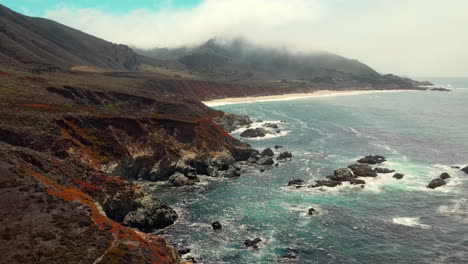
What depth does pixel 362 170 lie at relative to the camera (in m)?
85.2

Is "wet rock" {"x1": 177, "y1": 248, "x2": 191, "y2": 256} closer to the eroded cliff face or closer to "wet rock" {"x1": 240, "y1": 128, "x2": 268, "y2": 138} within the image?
the eroded cliff face

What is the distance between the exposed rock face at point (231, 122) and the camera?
149375 millimetres

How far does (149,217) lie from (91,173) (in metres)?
14.2

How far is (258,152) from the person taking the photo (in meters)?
107

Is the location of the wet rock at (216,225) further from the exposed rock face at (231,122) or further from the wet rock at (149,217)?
the exposed rock face at (231,122)

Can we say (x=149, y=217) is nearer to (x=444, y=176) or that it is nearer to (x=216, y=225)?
(x=216, y=225)

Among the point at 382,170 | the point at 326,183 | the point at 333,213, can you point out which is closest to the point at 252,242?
the point at 333,213

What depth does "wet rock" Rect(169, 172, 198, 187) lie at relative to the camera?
3108 inches

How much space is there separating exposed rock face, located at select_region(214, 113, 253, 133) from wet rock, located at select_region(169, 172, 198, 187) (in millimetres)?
64964

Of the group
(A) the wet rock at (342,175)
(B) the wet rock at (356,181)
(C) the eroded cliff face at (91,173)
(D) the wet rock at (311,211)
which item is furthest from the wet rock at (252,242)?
(A) the wet rock at (342,175)

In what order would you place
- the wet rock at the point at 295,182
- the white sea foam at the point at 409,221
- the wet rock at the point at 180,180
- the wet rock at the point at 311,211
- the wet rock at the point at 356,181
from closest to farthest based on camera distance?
the white sea foam at the point at 409,221
the wet rock at the point at 311,211
the wet rock at the point at 356,181
the wet rock at the point at 180,180
the wet rock at the point at 295,182

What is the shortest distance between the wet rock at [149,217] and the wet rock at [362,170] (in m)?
46.9

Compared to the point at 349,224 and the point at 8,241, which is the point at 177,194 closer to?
the point at 349,224

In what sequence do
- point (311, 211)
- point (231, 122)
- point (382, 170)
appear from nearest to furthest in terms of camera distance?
point (311, 211) < point (382, 170) < point (231, 122)
